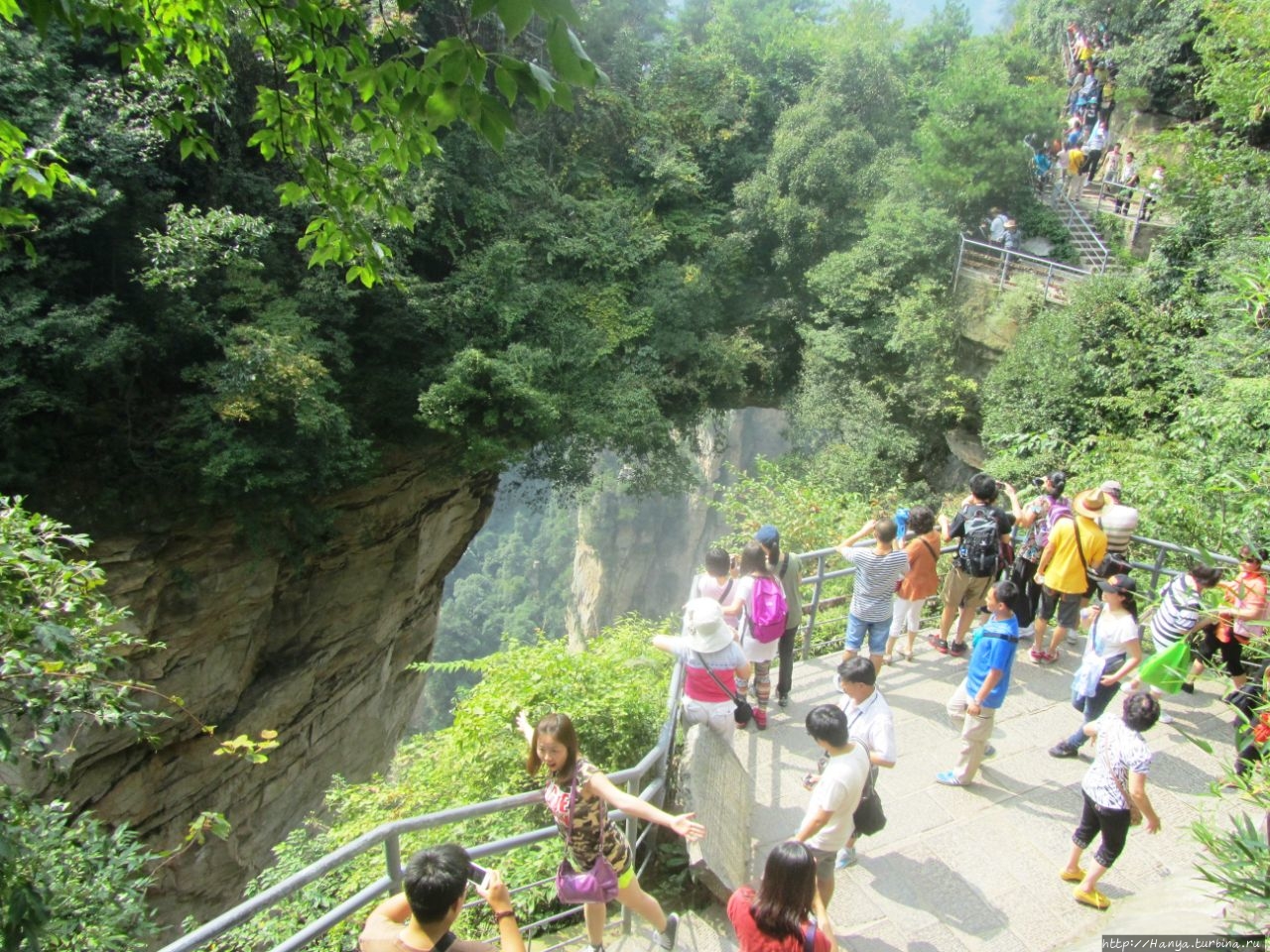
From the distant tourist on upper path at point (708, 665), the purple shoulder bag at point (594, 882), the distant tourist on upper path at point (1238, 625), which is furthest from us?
the distant tourist on upper path at point (1238, 625)

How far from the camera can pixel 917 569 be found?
5.38m

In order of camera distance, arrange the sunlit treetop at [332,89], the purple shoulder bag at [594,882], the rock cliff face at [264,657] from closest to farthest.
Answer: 1. the sunlit treetop at [332,89]
2. the purple shoulder bag at [594,882]
3. the rock cliff face at [264,657]

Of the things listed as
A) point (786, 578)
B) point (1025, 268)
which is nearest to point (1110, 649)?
point (786, 578)

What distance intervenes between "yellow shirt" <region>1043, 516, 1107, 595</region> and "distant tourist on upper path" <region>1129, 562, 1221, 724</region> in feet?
1.95

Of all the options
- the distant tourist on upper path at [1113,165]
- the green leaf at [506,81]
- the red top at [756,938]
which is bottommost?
the red top at [756,938]

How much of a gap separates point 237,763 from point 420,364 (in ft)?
19.0

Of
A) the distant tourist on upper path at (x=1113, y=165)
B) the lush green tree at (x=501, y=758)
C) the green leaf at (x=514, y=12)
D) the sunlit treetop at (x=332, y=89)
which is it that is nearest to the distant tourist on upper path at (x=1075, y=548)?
the lush green tree at (x=501, y=758)

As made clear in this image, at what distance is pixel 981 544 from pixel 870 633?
115cm

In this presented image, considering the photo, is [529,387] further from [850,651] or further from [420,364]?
[850,651]

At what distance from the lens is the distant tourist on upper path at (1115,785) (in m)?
3.32

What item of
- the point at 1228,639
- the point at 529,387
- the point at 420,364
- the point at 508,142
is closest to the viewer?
the point at 1228,639

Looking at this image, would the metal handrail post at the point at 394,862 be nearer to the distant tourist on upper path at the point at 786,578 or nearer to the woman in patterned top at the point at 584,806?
the woman in patterned top at the point at 584,806

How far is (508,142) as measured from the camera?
12.6 m

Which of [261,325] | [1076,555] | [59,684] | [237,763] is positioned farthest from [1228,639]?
[237,763]
